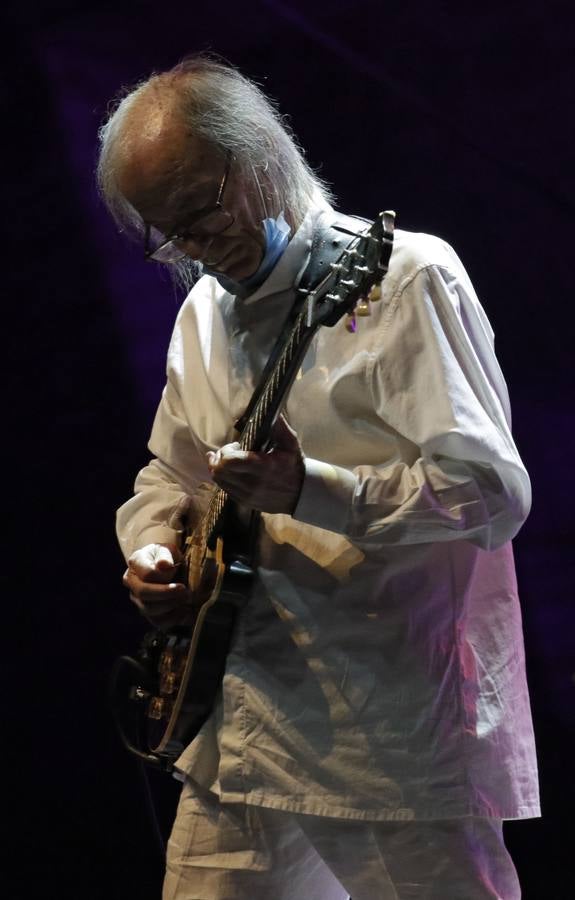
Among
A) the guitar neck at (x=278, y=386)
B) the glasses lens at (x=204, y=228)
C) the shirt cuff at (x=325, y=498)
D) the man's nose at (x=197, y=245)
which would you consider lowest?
the shirt cuff at (x=325, y=498)

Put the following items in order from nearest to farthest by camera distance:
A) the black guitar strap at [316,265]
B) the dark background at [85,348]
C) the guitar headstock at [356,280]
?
the guitar headstock at [356,280], the black guitar strap at [316,265], the dark background at [85,348]

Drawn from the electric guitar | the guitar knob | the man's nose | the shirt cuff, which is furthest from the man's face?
the guitar knob

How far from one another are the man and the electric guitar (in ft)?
0.11

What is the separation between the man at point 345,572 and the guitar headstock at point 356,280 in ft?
0.30

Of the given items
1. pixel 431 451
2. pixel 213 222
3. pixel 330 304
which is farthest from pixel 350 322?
pixel 213 222

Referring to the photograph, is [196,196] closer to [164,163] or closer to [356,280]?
[164,163]

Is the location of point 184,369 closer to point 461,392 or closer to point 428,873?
point 461,392

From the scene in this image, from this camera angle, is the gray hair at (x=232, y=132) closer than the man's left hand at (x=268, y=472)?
No

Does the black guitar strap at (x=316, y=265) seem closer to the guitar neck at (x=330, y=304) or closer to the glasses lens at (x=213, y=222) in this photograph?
the guitar neck at (x=330, y=304)

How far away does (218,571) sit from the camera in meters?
1.69

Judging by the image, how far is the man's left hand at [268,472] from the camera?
1.51 metres

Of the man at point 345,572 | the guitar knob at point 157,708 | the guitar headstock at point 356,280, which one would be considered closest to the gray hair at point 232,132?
the man at point 345,572

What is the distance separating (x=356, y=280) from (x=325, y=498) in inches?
11.6

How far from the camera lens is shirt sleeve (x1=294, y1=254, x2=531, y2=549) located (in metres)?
1.49
